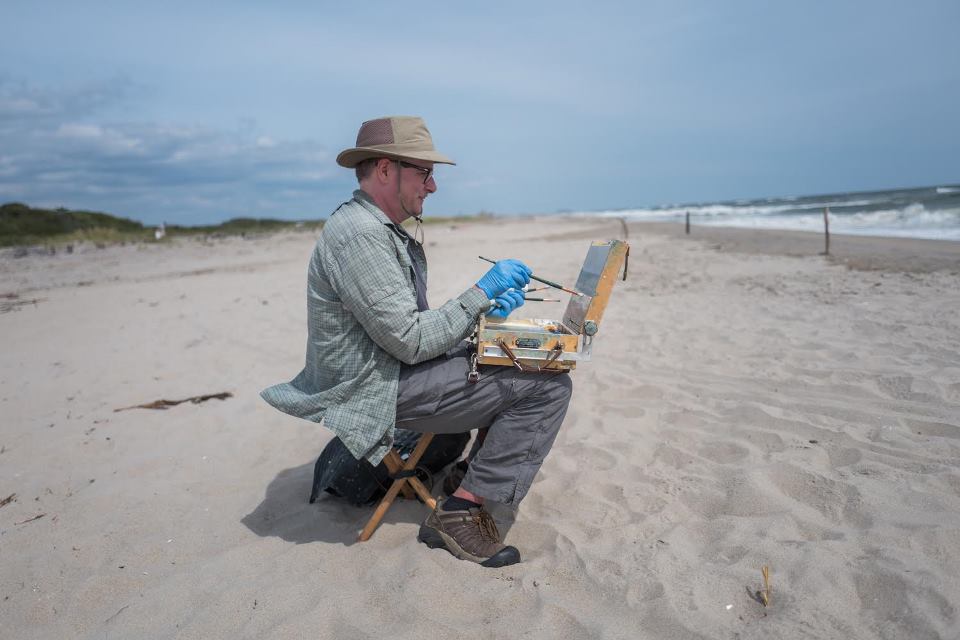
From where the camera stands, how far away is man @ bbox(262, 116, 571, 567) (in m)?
2.35

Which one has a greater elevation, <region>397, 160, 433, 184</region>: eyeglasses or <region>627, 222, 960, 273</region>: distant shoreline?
<region>397, 160, 433, 184</region>: eyeglasses

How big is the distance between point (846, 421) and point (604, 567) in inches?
78.3

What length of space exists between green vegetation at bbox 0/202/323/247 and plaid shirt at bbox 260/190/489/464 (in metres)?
22.6

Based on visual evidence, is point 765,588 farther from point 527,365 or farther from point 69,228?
point 69,228

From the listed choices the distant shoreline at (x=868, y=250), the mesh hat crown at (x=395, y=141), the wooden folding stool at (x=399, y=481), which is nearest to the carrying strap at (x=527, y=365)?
the wooden folding stool at (x=399, y=481)

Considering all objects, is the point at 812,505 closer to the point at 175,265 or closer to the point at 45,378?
the point at 45,378

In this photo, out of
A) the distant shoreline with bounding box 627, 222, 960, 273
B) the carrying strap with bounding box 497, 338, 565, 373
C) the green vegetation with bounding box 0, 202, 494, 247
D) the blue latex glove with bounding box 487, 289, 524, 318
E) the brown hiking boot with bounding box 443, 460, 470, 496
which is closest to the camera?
the carrying strap with bounding box 497, 338, 565, 373

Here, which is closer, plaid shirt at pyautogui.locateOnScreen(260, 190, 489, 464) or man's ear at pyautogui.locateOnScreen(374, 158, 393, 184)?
plaid shirt at pyautogui.locateOnScreen(260, 190, 489, 464)

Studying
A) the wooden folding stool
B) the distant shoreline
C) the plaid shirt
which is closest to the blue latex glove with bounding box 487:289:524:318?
the plaid shirt

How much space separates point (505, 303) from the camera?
2.56m

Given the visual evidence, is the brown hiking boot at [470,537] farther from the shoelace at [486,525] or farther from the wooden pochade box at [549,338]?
the wooden pochade box at [549,338]

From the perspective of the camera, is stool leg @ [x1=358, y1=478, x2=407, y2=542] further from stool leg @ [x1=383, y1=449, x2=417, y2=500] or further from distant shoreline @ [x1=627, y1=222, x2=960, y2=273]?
distant shoreline @ [x1=627, y1=222, x2=960, y2=273]

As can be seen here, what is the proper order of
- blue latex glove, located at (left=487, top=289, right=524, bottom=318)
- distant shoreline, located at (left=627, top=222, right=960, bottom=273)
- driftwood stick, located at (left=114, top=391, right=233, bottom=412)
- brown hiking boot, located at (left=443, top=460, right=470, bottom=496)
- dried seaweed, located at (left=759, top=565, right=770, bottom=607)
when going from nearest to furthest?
dried seaweed, located at (left=759, top=565, right=770, bottom=607) → blue latex glove, located at (left=487, top=289, right=524, bottom=318) → brown hiking boot, located at (left=443, top=460, right=470, bottom=496) → driftwood stick, located at (left=114, top=391, right=233, bottom=412) → distant shoreline, located at (left=627, top=222, right=960, bottom=273)

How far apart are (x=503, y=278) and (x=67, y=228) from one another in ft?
104
